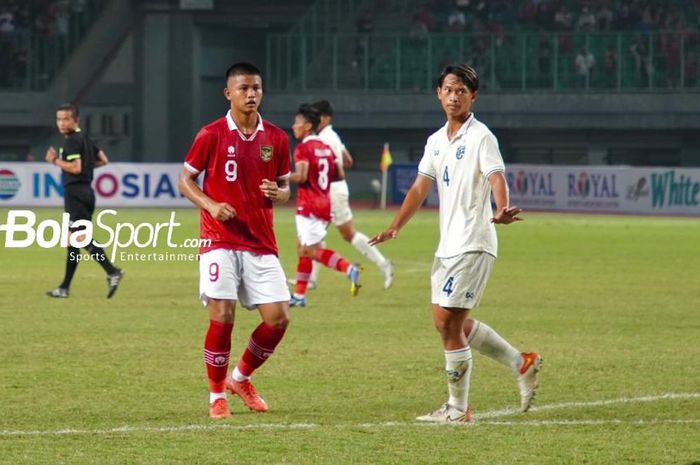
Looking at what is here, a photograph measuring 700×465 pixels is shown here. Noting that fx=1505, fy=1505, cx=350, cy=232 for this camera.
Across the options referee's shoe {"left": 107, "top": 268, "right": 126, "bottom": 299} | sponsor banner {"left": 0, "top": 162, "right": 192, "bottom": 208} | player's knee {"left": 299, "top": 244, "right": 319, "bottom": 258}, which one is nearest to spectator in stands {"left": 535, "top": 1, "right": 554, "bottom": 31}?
sponsor banner {"left": 0, "top": 162, "right": 192, "bottom": 208}

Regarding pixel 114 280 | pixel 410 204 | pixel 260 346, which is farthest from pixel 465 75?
pixel 114 280

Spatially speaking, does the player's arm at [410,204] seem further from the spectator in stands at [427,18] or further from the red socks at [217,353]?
the spectator in stands at [427,18]

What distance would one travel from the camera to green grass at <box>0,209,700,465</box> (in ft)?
A: 26.4

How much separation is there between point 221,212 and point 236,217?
262 mm

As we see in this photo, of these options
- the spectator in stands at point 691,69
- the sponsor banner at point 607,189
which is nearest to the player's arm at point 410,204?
the sponsor banner at point 607,189

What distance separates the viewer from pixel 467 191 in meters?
9.05

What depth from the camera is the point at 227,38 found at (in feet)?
170

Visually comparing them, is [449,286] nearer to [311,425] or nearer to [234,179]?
[311,425]

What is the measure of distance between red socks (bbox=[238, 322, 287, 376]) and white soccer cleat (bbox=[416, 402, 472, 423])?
43.3 inches

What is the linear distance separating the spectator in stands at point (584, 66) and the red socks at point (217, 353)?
3902cm

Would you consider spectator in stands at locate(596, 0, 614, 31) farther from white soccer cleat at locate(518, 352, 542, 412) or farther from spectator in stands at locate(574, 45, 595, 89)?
white soccer cleat at locate(518, 352, 542, 412)

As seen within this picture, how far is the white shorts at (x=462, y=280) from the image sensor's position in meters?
9.07

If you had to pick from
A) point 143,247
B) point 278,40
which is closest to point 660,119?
point 278,40

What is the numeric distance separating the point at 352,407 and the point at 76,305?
7.92m
